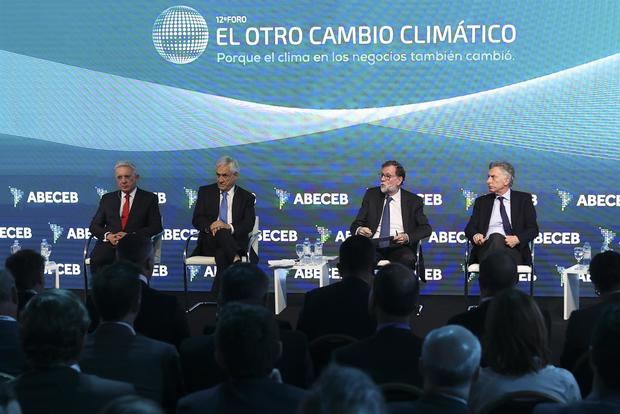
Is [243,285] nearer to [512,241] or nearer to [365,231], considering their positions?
[365,231]

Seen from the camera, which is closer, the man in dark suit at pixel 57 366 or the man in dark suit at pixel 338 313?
the man in dark suit at pixel 57 366

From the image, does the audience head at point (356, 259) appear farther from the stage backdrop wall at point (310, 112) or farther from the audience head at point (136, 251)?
the stage backdrop wall at point (310, 112)

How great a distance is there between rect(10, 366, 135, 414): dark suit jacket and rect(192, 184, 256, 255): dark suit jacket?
5104 millimetres

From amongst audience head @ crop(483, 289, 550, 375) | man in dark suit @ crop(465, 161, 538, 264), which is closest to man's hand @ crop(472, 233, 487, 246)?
man in dark suit @ crop(465, 161, 538, 264)

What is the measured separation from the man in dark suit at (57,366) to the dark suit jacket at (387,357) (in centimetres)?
86

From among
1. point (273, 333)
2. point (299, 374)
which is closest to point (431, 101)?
point (299, 374)

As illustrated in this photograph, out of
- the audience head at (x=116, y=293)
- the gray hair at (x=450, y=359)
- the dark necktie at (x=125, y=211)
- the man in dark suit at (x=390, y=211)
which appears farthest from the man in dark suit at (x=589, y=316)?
the dark necktie at (x=125, y=211)

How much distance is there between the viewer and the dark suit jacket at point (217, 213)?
794 cm

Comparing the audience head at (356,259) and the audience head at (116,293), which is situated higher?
the audience head at (356,259)

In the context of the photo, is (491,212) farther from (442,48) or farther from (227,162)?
(227,162)

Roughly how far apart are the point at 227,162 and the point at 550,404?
5.78 meters

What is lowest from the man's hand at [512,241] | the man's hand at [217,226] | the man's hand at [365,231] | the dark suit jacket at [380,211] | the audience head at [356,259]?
the audience head at [356,259]

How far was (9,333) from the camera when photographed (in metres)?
3.67

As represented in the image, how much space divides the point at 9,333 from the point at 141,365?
685 mm
